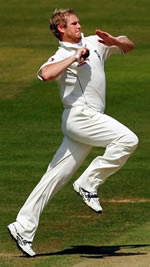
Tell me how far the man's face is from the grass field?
7.45ft

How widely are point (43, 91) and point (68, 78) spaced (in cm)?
1335

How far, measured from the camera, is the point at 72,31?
10.2 metres

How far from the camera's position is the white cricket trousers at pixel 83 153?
10.0 m

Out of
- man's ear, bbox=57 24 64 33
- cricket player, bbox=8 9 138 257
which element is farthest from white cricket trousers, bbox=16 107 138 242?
man's ear, bbox=57 24 64 33

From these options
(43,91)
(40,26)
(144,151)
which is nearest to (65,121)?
(144,151)

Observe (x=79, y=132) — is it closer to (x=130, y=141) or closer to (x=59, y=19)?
(x=130, y=141)

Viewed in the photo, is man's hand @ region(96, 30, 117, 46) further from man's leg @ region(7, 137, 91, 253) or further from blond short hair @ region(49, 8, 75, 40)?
man's leg @ region(7, 137, 91, 253)

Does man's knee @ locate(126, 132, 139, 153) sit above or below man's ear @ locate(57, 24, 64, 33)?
below

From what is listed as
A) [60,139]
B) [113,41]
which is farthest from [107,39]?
[60,139]

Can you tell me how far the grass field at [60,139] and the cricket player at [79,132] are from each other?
53 cm

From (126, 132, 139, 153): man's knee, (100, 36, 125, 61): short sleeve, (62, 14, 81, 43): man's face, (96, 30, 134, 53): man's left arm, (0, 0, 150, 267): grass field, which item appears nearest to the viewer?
(126, 132, 139, 153): man's knee

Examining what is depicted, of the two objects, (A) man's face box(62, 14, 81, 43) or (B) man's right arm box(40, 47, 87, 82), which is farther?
(A) man's face box(62, 14, 81, 43)

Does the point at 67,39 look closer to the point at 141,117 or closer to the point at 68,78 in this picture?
the point at 68,78

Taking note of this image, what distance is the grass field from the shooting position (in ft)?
34.7
